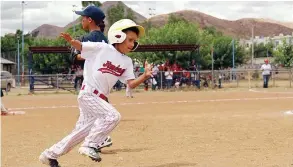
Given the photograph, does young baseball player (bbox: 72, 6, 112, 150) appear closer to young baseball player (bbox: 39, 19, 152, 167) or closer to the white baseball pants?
young baseball player (bbox: 39, 19, 152, 167)

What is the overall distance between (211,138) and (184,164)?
2.48 m

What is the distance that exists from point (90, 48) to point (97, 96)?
1.84ft

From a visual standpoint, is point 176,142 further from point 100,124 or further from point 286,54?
point 286,54

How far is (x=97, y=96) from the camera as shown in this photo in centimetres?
648

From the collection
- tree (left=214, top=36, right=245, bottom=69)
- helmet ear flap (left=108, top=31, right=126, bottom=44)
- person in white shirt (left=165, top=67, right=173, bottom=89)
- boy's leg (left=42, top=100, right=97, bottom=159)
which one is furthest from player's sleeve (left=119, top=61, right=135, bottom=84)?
tree (left=214, top=36, right=245, bottom=69)

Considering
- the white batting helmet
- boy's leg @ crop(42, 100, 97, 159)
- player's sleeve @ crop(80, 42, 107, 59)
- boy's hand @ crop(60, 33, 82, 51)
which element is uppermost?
the white batting helmet

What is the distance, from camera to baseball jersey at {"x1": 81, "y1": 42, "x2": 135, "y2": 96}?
21.2 feet

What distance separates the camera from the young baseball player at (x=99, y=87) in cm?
641

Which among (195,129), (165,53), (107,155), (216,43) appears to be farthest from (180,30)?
(107,155)

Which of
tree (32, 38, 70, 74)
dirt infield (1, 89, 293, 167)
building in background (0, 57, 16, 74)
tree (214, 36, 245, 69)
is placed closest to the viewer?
dirt infield (1, 89, 293, 167)

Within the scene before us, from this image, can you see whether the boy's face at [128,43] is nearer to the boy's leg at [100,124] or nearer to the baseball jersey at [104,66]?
the baseball jersey at [104,66]

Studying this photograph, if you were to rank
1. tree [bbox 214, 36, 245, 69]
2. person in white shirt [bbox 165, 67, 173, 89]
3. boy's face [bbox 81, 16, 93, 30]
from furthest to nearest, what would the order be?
tree [bbox 214, 36, 245, 69] < person in white shirt [bbox 165, 67, 173, 89] < boy's face [bbox 81, 16, 93, 30]

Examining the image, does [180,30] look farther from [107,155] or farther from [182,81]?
[107,155]

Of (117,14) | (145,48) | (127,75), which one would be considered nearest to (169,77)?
(145,48)
